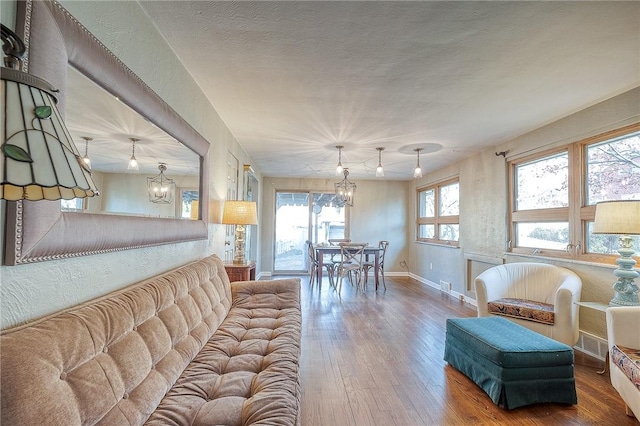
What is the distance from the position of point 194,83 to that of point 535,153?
3.82 m

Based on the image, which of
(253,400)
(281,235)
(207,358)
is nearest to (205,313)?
(207,358)

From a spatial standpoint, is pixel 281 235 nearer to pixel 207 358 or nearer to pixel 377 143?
pixel 377 143

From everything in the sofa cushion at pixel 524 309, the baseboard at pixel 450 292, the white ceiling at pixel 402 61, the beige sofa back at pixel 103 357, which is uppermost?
the white ceiling at pixel 402 61

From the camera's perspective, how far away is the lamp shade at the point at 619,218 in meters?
2.32

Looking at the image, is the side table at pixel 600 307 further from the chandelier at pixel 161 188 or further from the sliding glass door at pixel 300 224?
the sliding glass door at pixel 300 224

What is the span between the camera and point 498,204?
4324mm

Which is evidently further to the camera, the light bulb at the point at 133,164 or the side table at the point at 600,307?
the side table at the point at 600,307

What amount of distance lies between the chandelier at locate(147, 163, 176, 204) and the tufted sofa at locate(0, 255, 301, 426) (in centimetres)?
47

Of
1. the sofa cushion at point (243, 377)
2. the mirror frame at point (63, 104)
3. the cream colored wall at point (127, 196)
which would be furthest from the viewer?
the cream colored wall at point (127, 196)

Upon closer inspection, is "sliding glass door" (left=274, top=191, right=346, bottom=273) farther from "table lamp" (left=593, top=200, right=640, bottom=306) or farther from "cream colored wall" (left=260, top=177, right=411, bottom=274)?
"table lamp" (left=593, top=200, right=640, bottom=306)

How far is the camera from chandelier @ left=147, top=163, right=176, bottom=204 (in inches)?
71.1

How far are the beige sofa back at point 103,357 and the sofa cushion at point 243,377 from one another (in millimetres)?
78

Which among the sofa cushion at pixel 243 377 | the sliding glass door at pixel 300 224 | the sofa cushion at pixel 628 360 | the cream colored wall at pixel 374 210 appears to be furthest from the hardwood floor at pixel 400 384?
the cream colored wall at pixel 374 210

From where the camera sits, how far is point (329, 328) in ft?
11.5
